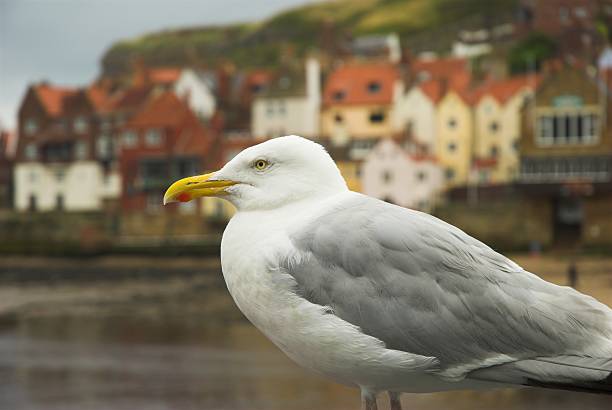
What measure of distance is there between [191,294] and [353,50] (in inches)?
1990

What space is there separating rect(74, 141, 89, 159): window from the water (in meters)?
30.1

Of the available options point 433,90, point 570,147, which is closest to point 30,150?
point 433,90

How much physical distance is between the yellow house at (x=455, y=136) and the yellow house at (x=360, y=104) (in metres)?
3.06

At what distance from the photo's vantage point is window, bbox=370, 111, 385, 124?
56.0 m

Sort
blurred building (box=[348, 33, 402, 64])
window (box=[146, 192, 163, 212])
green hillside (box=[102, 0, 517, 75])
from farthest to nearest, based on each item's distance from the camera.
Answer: green hillside (box=[102, 0, 517, 75]) < blurred building (box=[348, 33, 402, 64]) < window (box=[146, 192, 163, 212])

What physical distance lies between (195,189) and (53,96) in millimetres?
63759

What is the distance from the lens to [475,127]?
5438 centimetres

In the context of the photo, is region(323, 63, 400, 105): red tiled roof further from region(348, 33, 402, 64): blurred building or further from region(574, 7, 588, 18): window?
region(574, 7, 588, 18): window

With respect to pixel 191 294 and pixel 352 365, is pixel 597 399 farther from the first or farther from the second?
pixel 191 294

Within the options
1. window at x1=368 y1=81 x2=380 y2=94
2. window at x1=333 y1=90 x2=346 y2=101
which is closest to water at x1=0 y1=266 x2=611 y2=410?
window at x1=333 y1=90 x2=346 y2=101

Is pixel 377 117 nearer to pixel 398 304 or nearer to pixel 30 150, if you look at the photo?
pixel 30 150

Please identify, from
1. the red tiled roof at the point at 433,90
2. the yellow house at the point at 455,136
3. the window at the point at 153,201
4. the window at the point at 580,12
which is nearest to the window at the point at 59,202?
the window at the point at 153,201

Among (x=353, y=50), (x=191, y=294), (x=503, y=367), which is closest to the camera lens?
(x=503, y=367)

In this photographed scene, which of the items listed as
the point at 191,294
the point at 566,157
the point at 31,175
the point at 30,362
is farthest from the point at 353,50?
the point at 30,362
